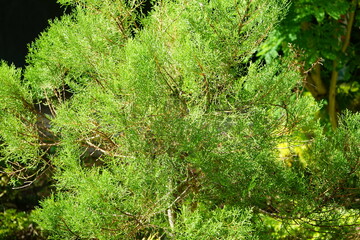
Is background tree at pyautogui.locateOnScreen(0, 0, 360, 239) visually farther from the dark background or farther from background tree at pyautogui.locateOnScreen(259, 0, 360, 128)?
the dark background

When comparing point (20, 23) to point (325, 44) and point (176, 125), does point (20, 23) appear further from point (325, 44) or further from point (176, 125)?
point (176, 125)

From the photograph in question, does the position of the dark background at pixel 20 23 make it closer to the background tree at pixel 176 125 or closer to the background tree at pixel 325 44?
the background tree at pixel 325 44

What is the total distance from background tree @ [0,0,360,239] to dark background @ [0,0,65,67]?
210 inches

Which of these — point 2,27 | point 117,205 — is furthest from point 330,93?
point 2,27

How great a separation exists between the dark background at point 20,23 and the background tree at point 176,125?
210 inches

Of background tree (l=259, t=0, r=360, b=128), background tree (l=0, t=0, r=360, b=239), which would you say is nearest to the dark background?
background tree (l=259, t=0, r=360, b=128)

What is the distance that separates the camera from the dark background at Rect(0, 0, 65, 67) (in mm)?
8227

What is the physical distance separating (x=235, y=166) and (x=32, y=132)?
1.41 m

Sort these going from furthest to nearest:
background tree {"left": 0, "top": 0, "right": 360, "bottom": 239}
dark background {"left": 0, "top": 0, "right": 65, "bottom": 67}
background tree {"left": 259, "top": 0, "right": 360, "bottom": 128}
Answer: dark background {"left": 0, "top": 0, "right": 65, "bottom": 67} < background tree {"left": 259, "top": 0, "right": 360, "bottom": 128} < background tree {"left": 0, "top": 0, "right": 360, "bottom": 239}

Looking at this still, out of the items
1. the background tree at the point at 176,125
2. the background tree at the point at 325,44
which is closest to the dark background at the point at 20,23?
the background tree at the point at 325,44

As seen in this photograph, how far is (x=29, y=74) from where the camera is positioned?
10.7ft

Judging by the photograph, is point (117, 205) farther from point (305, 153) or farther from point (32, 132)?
point (305, 153)

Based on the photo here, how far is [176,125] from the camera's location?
2604 millimetres

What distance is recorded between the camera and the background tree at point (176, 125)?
2445mm
